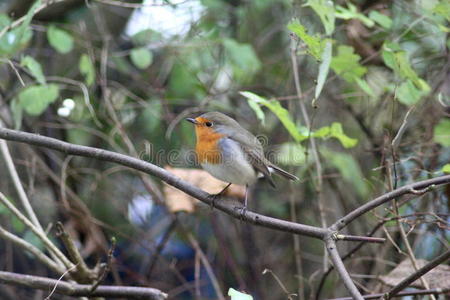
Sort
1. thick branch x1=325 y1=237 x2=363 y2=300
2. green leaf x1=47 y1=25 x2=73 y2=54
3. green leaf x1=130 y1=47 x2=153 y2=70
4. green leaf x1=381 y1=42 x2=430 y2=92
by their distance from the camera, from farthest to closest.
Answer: green leaf x1=130 y1=47 x2=153 y2=70 → green leaf x1=47 y1=25 x2=73 y2=54 → green leaf x1=381 y1=42 x2=430 y2=92 → thick branch x1=325 y1=237 x2=363 y2=300

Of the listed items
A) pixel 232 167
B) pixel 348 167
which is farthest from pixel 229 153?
pixel 348 167

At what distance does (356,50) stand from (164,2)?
1.60 meters

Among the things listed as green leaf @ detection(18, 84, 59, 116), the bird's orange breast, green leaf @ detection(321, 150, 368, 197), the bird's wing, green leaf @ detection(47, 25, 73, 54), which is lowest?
green leaf @ detection(321, 150, 368, 197)

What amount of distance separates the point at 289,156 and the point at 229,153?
817 millimetres

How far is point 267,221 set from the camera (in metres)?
2.07

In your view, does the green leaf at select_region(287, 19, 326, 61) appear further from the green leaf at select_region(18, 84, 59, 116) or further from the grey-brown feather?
the green leaf at select_region(18, 84, 59, 116)

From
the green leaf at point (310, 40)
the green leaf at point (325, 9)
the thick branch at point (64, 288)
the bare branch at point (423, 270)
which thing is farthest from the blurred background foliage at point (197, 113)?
the bare branch at point (423, 270)

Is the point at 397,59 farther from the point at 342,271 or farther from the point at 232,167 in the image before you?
the point at 342,271

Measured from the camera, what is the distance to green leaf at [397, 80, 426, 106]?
3.06m

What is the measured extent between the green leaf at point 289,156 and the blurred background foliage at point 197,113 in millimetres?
14

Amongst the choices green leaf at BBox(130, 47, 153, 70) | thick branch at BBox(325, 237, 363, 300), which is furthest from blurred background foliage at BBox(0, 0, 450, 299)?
thick branch at BBox(325, 237, 363, 300)

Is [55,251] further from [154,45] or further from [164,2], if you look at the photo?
[154,45]

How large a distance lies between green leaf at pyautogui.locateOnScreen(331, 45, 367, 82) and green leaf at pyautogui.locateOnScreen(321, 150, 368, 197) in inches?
33.2

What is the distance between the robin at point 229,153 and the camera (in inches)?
125
